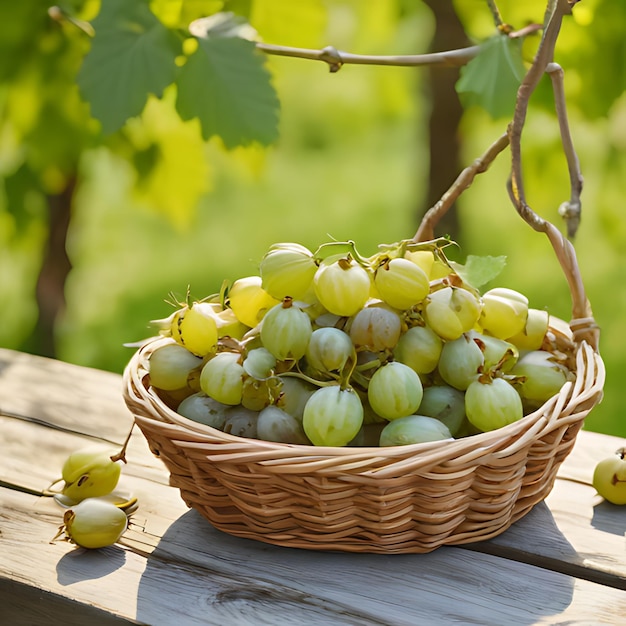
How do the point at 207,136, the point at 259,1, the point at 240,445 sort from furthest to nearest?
1. the point at 259,1
2. the point at 207,136
3. the point at 240,445

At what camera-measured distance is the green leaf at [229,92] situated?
1.05m

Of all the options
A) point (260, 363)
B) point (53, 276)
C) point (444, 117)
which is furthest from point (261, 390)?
point (53, 276)

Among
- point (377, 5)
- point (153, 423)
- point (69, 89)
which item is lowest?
point (153, 423)

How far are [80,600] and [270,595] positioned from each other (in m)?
0.17

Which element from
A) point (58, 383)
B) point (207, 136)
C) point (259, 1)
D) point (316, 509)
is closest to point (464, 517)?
point (316, 509)

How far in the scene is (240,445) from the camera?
741 millimetres

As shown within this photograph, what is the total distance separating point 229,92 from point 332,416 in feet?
1.61

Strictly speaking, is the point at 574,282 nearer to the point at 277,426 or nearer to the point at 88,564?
the point at 277,426

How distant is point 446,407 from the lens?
0.82 m

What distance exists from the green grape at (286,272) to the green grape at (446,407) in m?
0.18

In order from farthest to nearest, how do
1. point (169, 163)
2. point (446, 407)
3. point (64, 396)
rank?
point (169, 163)
point (64, 396)
point (446, 407)

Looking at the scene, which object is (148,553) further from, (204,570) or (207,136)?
(207,136)

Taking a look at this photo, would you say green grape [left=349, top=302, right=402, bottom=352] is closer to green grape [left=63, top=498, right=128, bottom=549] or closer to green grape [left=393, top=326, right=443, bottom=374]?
green grape [left=393, top=326, right=443, bottom=374]

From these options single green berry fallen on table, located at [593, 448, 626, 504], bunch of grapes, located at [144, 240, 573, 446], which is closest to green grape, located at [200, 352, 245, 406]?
bunch of grapes, located at [144, 240, 573, 446]
